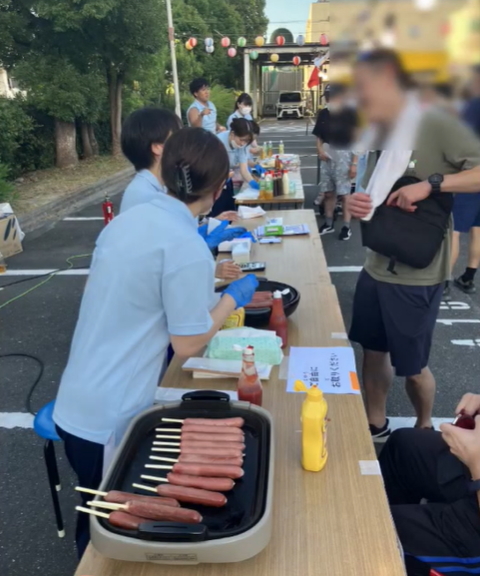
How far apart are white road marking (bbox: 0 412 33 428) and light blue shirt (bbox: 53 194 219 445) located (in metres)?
1.71

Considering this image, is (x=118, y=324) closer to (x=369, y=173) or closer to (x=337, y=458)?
(x=337, y=458)

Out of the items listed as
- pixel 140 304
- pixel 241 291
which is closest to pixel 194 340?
pixel 140 304

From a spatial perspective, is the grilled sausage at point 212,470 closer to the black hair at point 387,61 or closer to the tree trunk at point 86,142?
the black hair at point 387,61

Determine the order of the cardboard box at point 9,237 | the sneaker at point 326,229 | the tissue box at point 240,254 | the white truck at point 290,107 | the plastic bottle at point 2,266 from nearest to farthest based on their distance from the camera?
the tissue box at point 240,254 → the plastic bottle at point 2,266 → the cardboard box at point 9,237 → the sneaker at point 326,229 → the white truck at point 290,107

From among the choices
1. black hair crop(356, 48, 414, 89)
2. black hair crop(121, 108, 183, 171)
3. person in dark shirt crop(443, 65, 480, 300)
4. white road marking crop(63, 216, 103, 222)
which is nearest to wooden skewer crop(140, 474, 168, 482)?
black hair crop(356, 48, 414, 89)

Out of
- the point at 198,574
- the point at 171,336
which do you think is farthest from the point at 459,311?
the point at 198,574

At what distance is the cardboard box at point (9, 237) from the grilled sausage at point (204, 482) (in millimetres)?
5726

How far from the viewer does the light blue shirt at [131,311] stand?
56.0 inches

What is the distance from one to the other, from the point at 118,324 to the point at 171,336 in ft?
0.54

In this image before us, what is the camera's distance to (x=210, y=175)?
1564 mm

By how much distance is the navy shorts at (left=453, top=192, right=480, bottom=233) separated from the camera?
4.48 m

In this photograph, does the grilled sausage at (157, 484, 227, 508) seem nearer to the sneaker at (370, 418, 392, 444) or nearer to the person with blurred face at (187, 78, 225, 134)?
the sneaker at (370, 418, 392, 444)

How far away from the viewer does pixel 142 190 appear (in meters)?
2.49

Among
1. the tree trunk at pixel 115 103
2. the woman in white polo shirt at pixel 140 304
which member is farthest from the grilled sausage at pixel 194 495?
the tree trunk at pixel 115 103
